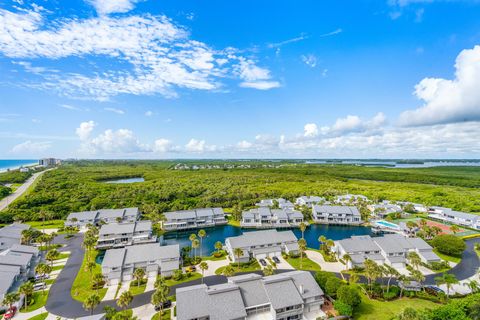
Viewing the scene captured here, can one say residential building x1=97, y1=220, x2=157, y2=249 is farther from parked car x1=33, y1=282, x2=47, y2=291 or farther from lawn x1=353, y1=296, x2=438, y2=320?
lawn x1=353, y1=296, x2=438, y2=320

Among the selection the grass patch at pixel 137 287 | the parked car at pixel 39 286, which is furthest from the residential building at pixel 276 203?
the parked car at pixel 39 286

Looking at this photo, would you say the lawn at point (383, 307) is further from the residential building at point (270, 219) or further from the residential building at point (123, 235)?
the residential building at point (123, 235)

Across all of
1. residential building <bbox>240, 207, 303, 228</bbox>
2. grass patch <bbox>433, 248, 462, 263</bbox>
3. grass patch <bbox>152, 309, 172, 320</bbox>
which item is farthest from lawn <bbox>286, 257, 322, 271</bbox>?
grass patch <bbox>433, 248, 462, 263</bbox>

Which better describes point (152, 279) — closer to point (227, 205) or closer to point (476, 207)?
point (227, 205)

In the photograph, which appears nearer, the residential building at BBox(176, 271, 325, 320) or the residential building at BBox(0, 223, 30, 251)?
the residential building at BBox(176, 271, 325, 320)

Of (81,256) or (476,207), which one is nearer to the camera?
(81,256)

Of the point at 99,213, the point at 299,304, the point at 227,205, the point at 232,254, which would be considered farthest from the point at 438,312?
the point at 99,213
